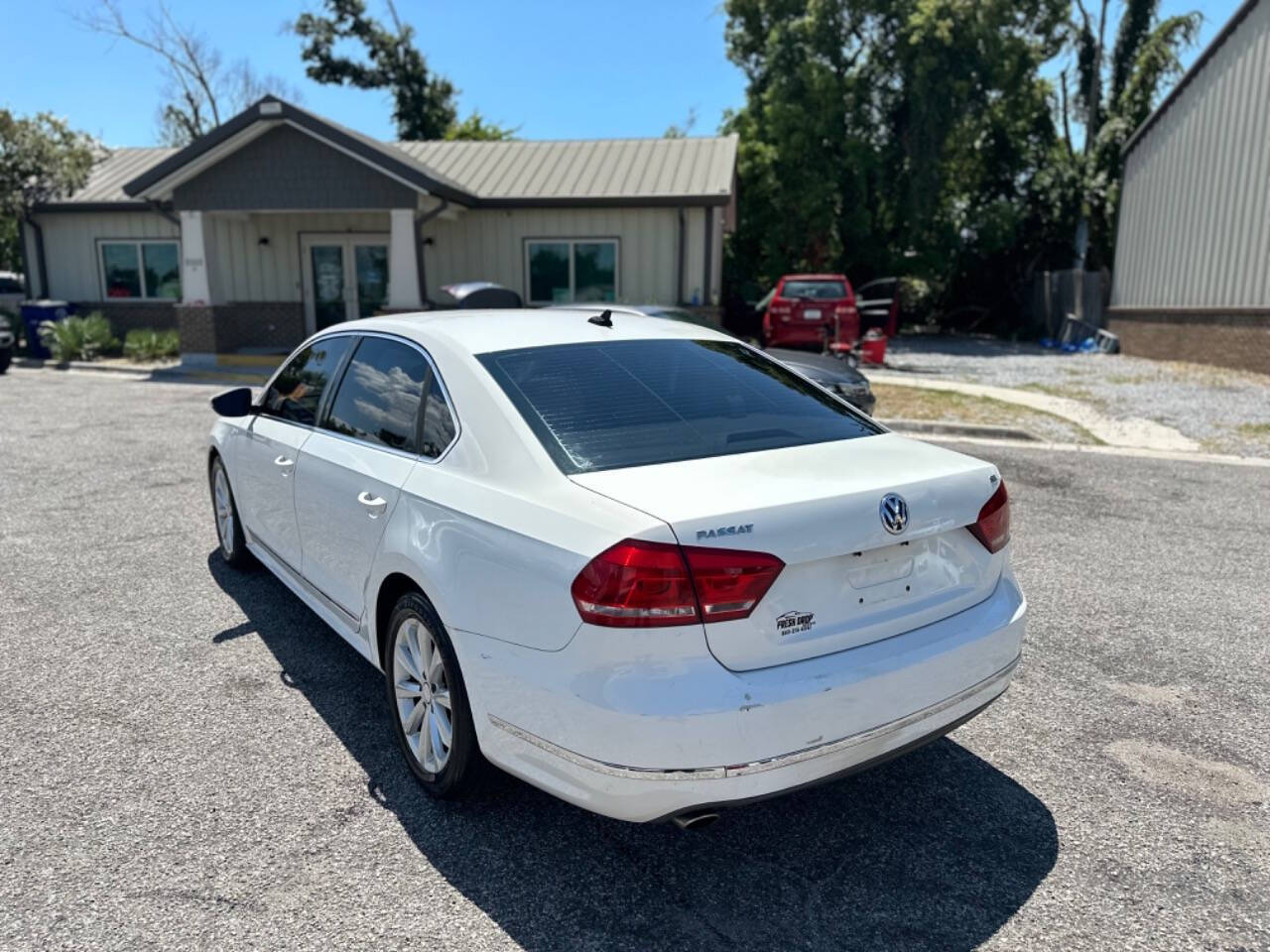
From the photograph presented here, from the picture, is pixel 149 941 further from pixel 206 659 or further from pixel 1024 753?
pixel 1024 753

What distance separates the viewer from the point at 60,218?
827 inches

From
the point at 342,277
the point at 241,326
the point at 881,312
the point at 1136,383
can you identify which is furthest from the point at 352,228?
the point at 1136,383

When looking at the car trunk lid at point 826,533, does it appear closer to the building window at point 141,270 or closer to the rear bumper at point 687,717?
the rear bumper at point 687,717

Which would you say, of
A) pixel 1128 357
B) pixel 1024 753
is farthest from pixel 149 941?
pixel 1128 357

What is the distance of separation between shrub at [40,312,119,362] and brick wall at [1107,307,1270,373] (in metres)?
21.4

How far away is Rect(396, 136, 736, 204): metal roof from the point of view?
1888 centimetres

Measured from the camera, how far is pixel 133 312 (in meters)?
21.3

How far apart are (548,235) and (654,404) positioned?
1710 cm

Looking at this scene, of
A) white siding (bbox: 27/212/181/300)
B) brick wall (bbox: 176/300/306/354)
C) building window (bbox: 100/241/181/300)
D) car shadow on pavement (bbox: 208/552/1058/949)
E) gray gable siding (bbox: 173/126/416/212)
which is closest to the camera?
car shadow on pavement (bbox: 208/552/1058/949)

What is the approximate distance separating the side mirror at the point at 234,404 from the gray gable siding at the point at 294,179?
42.3 feet

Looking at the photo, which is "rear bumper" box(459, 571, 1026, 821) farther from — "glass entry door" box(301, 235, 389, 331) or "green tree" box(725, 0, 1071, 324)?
"green tree" box(725, 0, 1071, 324)

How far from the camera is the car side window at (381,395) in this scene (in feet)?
11.4

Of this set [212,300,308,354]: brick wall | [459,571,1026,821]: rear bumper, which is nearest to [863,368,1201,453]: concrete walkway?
[459,571,1026,821]: rear bumper

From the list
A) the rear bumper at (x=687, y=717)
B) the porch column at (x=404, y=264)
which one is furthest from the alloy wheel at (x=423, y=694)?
the porch column at (x=404, y=264)
